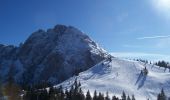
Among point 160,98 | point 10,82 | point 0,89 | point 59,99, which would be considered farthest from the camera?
point 160,98

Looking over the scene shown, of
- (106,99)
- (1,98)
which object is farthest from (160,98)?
(1,98)

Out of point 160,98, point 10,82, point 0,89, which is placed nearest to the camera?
point 0,89

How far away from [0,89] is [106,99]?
10064 centimetres

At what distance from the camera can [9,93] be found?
120438 millimetres

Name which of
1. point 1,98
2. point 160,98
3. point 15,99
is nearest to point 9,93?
point 15,99

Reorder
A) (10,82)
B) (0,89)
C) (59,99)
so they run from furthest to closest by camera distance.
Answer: (59,99)
(10,82)
(0,89)

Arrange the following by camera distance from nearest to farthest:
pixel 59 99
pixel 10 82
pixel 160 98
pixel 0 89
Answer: pixel 0 89 < pixel 10 82 < pixel 59 99 < pixel 160 98

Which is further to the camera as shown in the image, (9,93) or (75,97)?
(75,97)

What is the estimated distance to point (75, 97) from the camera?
17575 cm

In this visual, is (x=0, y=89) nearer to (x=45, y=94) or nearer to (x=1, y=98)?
(x=1, y=98)

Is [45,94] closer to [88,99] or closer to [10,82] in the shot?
[88,99]

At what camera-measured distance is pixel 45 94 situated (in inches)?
6850

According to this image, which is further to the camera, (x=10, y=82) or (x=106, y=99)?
(x=106, y=99)

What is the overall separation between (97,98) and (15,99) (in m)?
61.8
